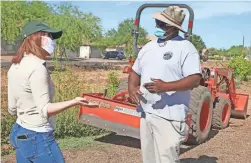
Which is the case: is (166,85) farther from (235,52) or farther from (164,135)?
(235,52)

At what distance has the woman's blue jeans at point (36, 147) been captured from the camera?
9.55ft

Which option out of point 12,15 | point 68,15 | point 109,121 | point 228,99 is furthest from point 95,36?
point 109,121

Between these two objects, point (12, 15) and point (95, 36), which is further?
point (95, 36)

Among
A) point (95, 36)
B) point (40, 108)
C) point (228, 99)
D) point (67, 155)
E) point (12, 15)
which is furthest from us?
point (95, 36)

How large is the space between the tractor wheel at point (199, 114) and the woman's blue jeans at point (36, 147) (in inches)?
156

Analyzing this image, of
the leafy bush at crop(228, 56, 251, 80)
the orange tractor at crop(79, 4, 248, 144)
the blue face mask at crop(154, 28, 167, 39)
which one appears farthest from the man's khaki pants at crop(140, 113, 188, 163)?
the leafy bush at crop(228, 56, 251, 80)

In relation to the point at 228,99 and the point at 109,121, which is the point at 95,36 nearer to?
the point at 228,99

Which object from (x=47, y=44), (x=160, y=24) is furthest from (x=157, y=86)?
(x=47, y=44)

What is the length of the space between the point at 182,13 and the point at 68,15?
30228 mm

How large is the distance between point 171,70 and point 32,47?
1145mm

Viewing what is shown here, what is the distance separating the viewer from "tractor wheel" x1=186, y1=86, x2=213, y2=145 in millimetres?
6680

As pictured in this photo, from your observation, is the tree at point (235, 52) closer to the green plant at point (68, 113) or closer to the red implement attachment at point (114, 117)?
the green plant at point (68, 113)

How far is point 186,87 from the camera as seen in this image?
331 cm

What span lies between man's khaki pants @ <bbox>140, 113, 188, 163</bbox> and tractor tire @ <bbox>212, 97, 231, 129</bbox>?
4745mm
